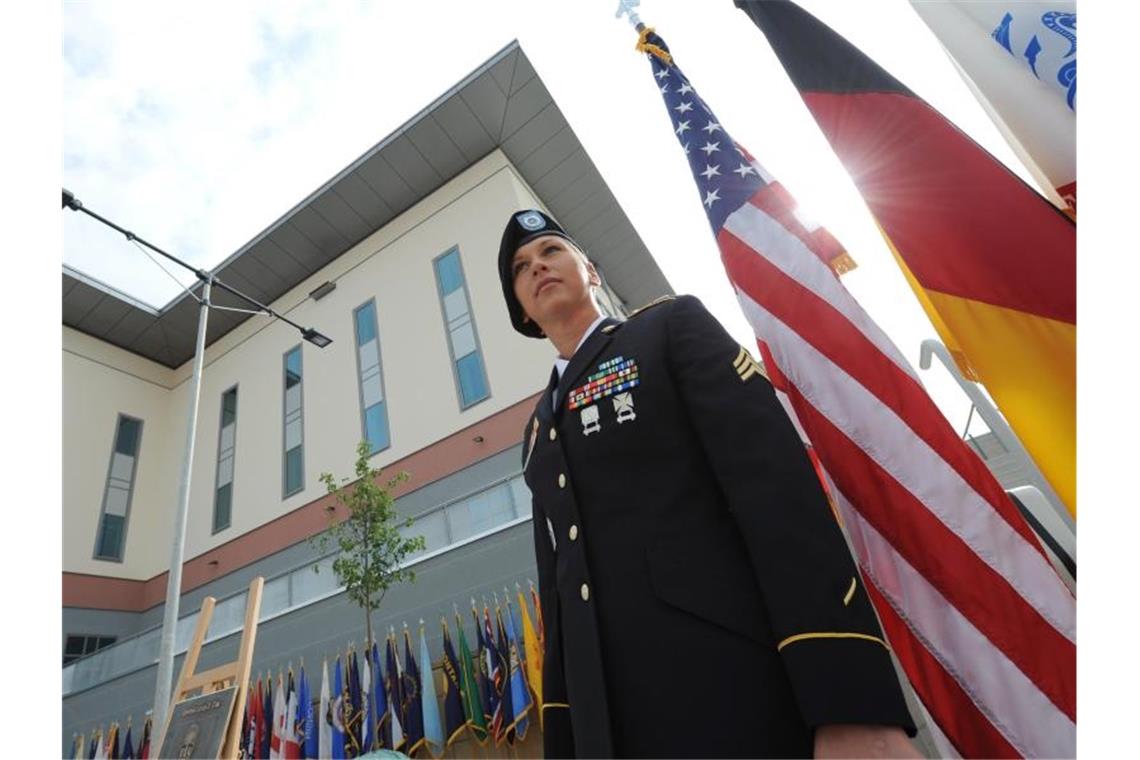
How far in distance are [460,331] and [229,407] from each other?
29.1 feet

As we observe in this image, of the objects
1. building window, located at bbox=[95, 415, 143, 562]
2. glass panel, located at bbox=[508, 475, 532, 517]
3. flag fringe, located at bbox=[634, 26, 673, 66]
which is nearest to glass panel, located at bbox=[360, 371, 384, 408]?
glass panel, located at bbox=[508, 475, 532, 517]

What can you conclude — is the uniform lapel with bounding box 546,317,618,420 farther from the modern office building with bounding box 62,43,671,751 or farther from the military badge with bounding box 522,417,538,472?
the modern office building with bounding box 62,43,671,751

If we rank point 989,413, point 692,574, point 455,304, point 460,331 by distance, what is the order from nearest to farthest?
point 692,574 → point 989,413 → point 460,331 → point 455,304

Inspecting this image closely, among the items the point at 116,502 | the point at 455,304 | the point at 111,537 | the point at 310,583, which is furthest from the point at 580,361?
the point at 116,502

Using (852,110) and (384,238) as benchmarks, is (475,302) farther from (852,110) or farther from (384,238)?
(852,110)

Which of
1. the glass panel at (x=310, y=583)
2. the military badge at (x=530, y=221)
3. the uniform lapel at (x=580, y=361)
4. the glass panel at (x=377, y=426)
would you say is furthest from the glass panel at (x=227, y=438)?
the uniform lapel at (x=580, y=361)

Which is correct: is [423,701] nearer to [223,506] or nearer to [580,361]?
[580,361]

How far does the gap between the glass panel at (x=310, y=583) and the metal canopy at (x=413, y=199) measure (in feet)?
30.7

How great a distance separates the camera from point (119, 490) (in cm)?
1664

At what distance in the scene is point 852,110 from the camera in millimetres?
1889

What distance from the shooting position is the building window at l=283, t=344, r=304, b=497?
45.6 feet

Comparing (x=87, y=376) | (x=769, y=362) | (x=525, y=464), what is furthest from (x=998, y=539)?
(x=87, y=376)

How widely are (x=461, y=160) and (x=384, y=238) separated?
3.00 metres

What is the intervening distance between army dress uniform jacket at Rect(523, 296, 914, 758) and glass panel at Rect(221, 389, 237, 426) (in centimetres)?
1790
